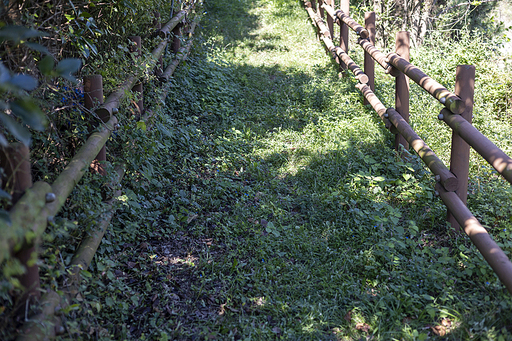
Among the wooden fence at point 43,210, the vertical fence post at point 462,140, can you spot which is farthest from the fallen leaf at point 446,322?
the wooden fence at point 43,210

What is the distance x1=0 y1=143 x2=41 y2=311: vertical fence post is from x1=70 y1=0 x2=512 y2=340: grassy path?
2.27 ft

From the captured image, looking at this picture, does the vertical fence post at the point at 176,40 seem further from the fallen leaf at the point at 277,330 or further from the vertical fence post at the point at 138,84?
the fallen leaf at the point at 277,330

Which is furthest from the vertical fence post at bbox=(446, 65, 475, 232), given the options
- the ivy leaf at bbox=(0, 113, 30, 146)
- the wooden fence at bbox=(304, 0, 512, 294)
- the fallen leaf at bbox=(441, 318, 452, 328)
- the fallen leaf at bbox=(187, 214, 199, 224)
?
the ivy leaf at bbox=(0, 113, 30, 146)

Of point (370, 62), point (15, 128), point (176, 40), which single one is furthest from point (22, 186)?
point (370, 62)

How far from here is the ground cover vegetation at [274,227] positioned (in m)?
2.51

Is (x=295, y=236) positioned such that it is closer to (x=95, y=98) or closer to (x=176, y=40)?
(x=95, y=98)

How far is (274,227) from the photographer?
3447 mm

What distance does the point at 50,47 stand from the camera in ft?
9.32

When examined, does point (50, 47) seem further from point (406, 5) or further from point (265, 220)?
point (406, 5)

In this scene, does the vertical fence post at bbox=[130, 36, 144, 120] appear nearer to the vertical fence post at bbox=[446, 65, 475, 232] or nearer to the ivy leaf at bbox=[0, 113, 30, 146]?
the ivy leaf at bbox=[0, 113, 30, 146]

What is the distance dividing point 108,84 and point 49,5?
0.83 m

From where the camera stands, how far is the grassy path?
256cm

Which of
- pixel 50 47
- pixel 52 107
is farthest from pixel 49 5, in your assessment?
pixel 52 107

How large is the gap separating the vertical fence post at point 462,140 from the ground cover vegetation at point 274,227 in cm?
33
